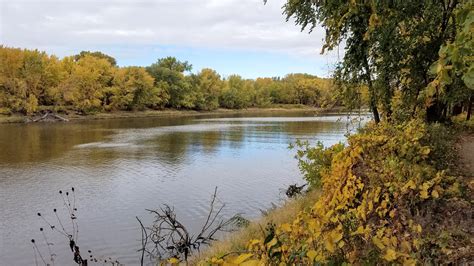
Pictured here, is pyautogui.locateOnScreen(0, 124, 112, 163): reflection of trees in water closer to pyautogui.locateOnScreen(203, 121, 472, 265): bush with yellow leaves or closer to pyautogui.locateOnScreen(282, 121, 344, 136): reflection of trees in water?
pyautogui.locateOnScreen(282, 121, 344, 136): reflection of trees in water

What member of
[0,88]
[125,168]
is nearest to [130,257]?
[125,168]

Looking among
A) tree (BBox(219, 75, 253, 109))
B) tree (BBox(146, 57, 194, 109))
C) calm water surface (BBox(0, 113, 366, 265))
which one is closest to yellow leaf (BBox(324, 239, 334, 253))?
calm water surface (BBox(0, 113, 366, 265))

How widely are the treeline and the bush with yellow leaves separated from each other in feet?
114

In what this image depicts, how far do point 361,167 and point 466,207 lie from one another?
2211 millimetres

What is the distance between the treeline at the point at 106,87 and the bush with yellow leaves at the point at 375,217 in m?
34.8

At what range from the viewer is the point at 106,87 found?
7675 cm

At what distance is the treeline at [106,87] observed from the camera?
61312 mm

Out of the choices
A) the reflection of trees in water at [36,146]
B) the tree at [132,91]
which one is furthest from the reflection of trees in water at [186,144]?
the tree at [132,91]

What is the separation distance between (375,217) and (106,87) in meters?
76.7

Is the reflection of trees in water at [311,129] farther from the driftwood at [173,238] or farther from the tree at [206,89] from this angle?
the tree at [206,89]

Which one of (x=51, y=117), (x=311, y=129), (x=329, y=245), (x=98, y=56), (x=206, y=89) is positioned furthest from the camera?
(x=98, y=56)

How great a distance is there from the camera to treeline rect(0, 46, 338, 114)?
201 feet

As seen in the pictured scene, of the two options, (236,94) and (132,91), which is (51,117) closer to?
(132,91)

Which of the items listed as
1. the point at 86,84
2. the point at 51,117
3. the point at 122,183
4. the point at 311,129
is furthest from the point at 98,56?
the point at 122,183
